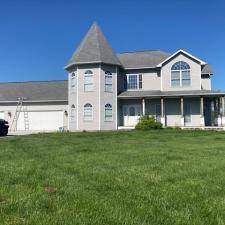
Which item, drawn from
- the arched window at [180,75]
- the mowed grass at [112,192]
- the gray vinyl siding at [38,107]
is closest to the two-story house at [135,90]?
the arched window at [180,75]

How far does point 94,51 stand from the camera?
36031mm

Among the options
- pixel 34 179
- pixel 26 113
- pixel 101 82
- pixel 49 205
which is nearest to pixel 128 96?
pixel 101 82

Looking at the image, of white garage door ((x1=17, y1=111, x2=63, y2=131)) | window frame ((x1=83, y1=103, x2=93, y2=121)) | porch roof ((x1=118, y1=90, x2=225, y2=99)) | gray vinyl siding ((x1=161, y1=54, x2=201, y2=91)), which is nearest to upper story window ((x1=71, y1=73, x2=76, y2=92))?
window frame ((x1=83, y1=103, x2=93, y2=121))

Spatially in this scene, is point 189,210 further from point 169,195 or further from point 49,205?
point 49,205

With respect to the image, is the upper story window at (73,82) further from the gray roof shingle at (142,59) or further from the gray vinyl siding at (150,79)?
the gray vinyl siding at (150,79)

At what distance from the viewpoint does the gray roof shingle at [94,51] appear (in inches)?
1389

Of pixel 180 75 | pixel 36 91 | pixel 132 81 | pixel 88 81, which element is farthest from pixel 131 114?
pixel 36 91

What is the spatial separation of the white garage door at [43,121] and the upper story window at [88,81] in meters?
7.02

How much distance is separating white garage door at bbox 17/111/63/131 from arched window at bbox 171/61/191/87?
492 inches

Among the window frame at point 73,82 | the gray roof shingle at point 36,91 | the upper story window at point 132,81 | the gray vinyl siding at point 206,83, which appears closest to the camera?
the window frame at point 73,82

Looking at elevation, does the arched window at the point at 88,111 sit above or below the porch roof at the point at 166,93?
below

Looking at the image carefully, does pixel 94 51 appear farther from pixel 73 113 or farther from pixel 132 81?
pixel 73 113

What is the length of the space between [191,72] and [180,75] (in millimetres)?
1060

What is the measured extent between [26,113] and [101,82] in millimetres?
11270
